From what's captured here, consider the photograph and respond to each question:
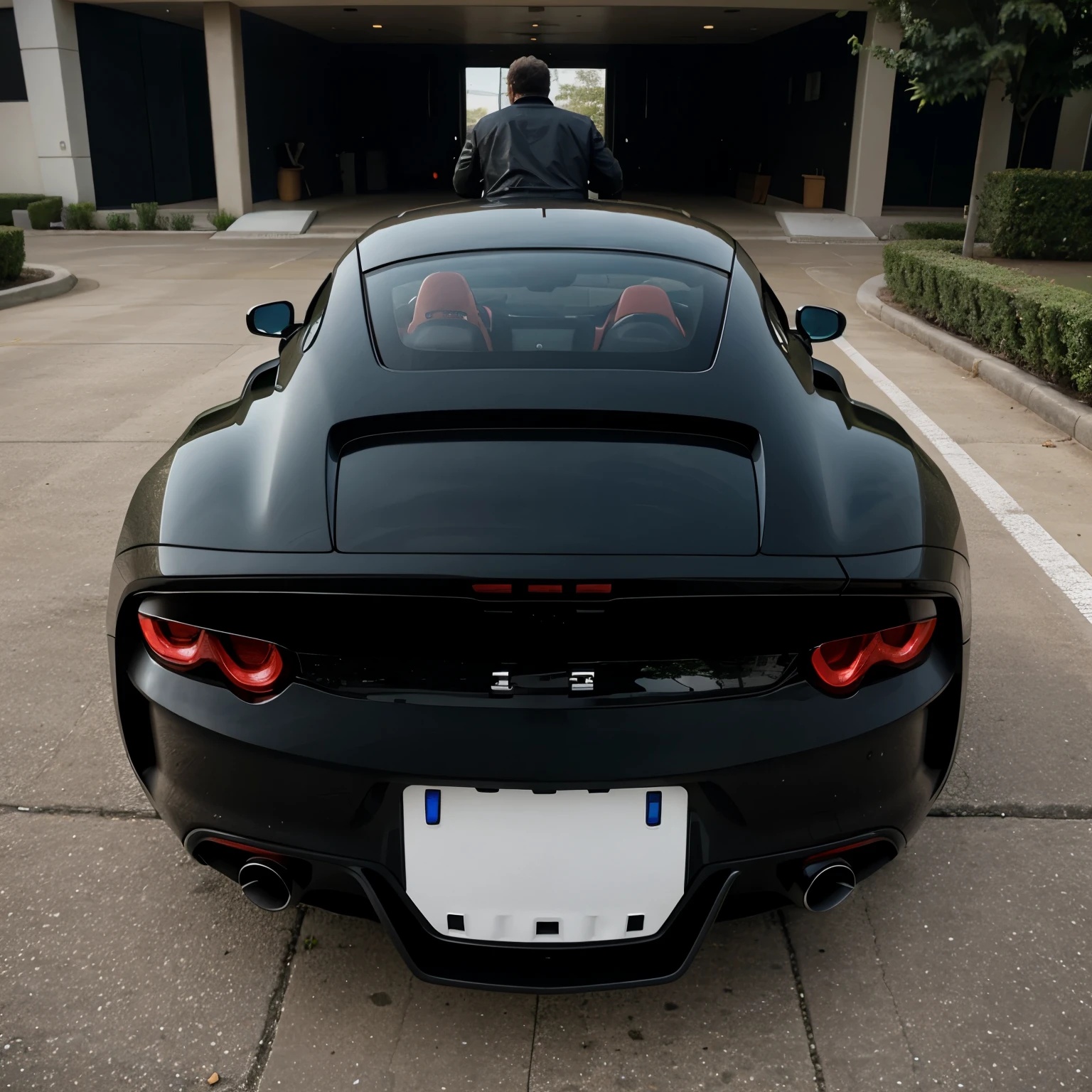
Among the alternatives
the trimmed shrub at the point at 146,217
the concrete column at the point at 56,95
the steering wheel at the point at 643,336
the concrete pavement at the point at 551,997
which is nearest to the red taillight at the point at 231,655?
the concrete pavement at the point at 551,997

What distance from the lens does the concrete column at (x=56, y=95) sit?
67.7 ft

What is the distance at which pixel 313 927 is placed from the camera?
7.80 feet

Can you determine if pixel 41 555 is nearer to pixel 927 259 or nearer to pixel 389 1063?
pixel 389 1063

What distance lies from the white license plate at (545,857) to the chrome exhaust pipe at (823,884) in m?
0.25

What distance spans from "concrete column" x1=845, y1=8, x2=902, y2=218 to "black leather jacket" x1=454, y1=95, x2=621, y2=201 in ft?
53.5

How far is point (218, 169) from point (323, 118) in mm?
9833

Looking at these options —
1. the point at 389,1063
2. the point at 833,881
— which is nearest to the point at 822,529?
the point at 833,881

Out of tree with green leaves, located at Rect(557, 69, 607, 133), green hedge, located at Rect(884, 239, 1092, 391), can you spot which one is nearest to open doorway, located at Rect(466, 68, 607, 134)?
tree with green leaves, located at Rect(557, 69, 607, 133)

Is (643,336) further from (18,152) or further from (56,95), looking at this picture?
(18,152)

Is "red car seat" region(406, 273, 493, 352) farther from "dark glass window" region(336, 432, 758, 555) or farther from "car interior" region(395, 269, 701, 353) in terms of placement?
"dark glass window" region(336, 432, 758, 555)

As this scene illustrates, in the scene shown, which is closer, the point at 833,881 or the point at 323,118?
the point at 833,881

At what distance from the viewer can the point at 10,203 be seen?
67.6 feet

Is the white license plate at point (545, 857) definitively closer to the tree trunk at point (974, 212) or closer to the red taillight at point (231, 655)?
the red taillight at point (231, 655)

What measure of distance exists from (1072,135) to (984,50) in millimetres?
10717
